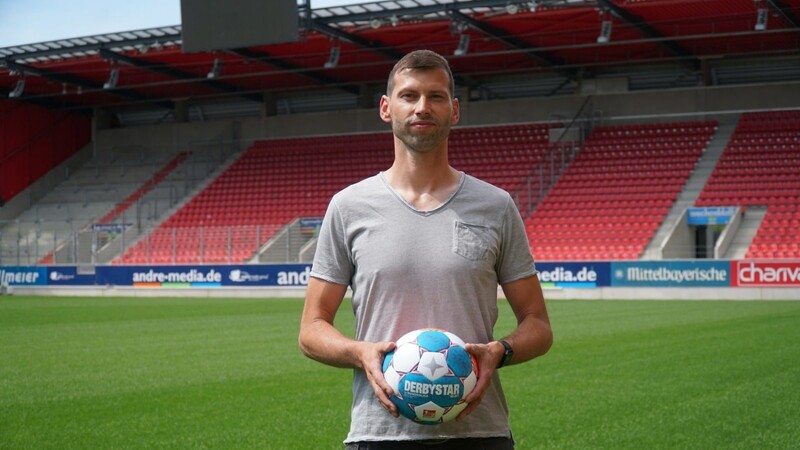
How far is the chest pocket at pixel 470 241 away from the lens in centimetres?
313

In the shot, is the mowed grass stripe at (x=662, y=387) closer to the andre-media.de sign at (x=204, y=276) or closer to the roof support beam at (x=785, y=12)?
the roof support beam at (x=785, y=12)

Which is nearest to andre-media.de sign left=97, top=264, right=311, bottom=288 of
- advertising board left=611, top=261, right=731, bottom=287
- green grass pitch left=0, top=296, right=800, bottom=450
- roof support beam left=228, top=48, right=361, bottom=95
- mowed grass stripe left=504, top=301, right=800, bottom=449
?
roof support beam left=228, top=48, right=361, bottom=95

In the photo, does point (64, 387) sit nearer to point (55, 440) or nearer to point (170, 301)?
point (55, 440)

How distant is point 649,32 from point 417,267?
3353 centimetres

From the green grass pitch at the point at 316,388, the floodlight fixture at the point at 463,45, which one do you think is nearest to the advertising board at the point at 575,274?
the floodlight fixture at the point at 463,45

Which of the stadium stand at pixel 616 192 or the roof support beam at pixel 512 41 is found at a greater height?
the roof support beam at pixel 512 41

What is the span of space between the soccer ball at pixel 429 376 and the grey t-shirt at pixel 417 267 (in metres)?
0.10

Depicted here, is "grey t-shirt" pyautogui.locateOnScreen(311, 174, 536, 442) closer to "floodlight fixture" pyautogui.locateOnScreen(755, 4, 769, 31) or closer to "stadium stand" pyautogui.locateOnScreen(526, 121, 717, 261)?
"floodlight fixture" pyautogui.locateOnScreen(755, 4, 769, 31)

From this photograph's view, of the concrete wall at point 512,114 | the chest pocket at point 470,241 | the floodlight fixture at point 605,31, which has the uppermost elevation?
the floodlight fixture at point 605,31

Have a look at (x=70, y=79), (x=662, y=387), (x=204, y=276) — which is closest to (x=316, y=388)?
(x=662, y=387)

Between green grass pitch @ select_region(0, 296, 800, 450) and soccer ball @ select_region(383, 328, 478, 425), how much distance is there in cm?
472

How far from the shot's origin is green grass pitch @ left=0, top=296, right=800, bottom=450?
8000mm

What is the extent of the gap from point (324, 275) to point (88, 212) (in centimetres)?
4435

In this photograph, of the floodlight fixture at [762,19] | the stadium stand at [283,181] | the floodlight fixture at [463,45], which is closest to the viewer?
the floodlight fixture at [762,19]
